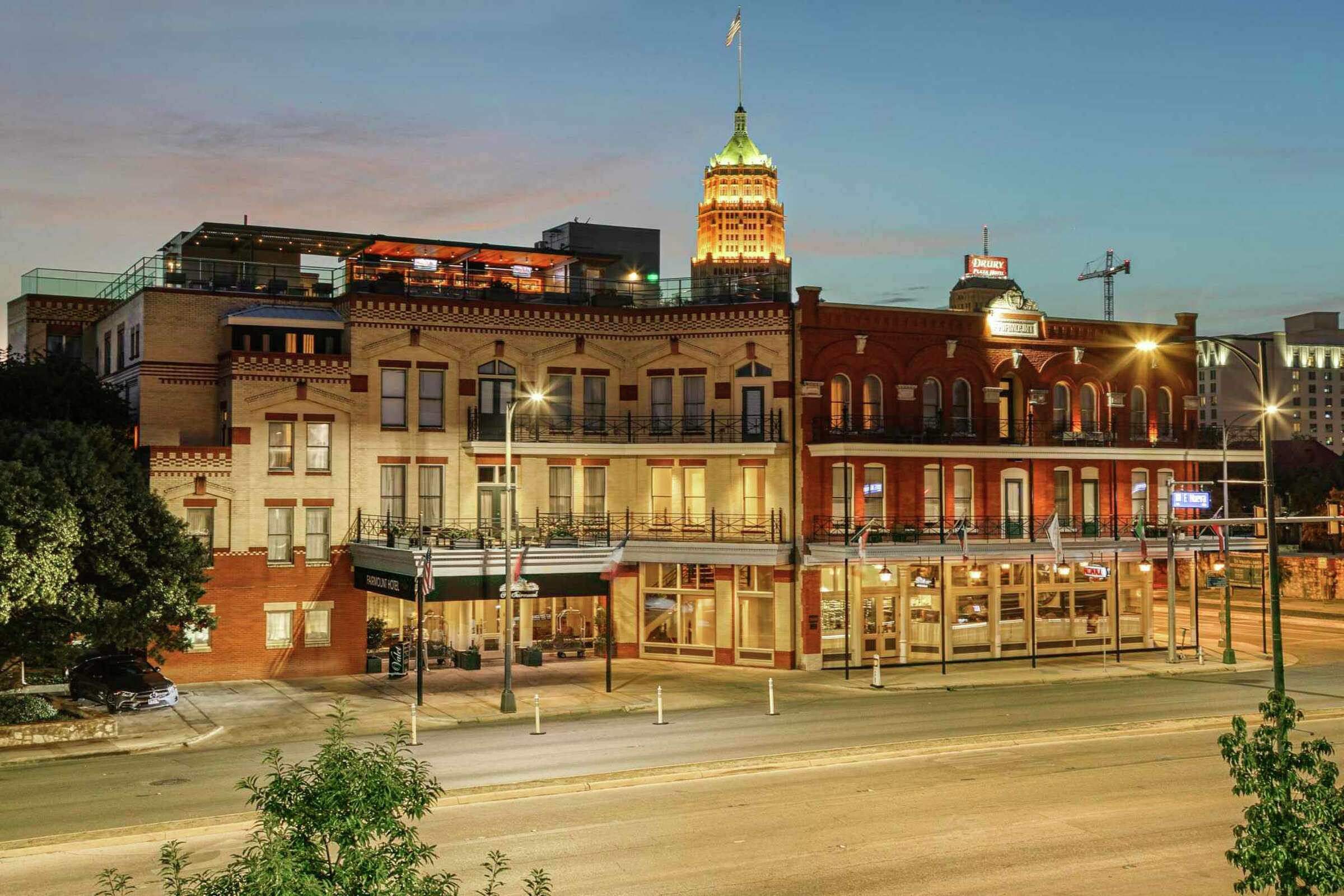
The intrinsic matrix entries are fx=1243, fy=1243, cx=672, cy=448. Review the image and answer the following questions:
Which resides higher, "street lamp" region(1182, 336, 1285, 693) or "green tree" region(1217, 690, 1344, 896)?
"street lamp" region(1182, 336, 1285, 693)

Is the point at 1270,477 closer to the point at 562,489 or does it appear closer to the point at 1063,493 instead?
the point at 1063,493

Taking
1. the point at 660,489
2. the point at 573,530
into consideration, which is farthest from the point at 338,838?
the point at 660,489

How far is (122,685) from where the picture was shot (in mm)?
35531

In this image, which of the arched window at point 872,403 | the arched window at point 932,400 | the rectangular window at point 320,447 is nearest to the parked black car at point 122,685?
the rectangular window at point 320,447

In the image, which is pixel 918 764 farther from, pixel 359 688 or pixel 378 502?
pixel 378 502

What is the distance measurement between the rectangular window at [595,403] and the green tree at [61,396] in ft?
54.2

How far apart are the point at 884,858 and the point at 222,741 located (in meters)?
18.4

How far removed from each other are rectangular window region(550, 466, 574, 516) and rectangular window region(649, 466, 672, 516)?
300 cm

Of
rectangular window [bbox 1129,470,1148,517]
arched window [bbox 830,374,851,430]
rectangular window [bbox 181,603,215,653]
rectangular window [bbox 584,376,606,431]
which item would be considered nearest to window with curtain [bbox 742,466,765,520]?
arched window [bbox 830,374,851,430]

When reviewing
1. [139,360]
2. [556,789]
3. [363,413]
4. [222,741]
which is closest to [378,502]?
[363,413]

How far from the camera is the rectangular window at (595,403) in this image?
4747 cm

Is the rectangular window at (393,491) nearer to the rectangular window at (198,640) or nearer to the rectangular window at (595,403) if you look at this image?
the rectangular window at (198,640)

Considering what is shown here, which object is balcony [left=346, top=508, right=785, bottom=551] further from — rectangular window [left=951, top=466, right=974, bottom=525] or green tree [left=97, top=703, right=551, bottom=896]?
green tree [left=97, top=703, right=551, bottom=896]

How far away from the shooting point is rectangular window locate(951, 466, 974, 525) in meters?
47.4
